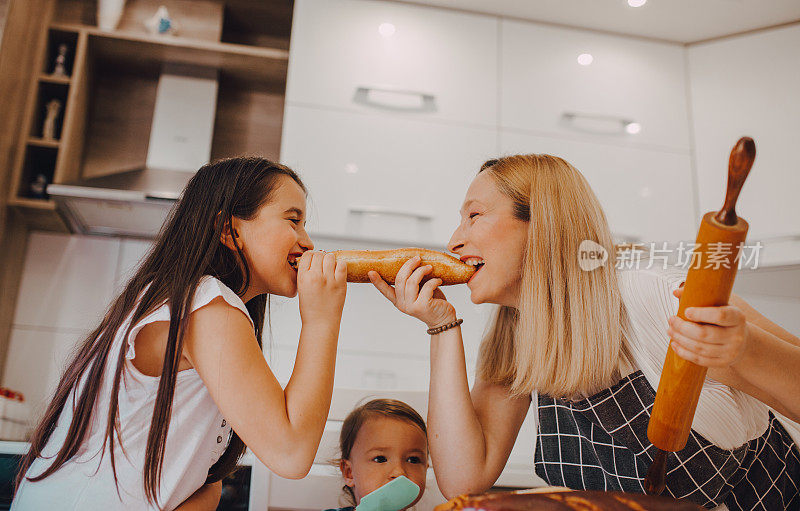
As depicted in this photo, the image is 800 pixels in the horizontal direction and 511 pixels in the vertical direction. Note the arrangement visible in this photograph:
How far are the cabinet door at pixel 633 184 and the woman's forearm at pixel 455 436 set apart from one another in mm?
1114

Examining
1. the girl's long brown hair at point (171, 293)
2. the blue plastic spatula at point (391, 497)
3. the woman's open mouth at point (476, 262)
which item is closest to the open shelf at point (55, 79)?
the girl's long brown hair at point (171, 293)

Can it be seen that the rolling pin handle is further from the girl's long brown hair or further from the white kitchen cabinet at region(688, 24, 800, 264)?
the white kitchen cabinet at region(688, 24, 800, 264)

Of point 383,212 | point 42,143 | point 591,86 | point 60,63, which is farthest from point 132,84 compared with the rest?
point 591,86

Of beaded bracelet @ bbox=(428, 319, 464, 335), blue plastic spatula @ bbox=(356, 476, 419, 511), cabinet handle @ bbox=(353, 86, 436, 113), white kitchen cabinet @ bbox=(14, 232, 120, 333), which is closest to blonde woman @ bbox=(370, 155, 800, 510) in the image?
beaded bracelet @ bbox=(428, 319, 464, 335)

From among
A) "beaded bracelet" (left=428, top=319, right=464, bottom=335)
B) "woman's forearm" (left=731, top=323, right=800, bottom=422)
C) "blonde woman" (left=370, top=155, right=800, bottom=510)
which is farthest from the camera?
"beaded bracelet" (left=428, top=319, right=464, bottom=335)

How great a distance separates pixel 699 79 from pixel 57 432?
6.48ft

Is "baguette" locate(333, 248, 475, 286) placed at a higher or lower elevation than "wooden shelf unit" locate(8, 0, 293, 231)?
lower

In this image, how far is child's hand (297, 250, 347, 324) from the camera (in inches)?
29.6

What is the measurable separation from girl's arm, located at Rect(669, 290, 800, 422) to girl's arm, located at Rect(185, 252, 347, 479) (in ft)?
1.25

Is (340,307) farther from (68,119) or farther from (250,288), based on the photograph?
(68,119)

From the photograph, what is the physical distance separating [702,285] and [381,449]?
72 centimetres

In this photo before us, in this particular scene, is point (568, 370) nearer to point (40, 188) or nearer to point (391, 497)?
point (391, 497)

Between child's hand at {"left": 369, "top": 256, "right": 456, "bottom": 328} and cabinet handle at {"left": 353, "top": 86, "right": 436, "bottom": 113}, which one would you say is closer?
child's hand at {"left": 369, "top": 256, "right": 456, "bottom": 328}

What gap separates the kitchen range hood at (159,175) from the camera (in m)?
1.67
